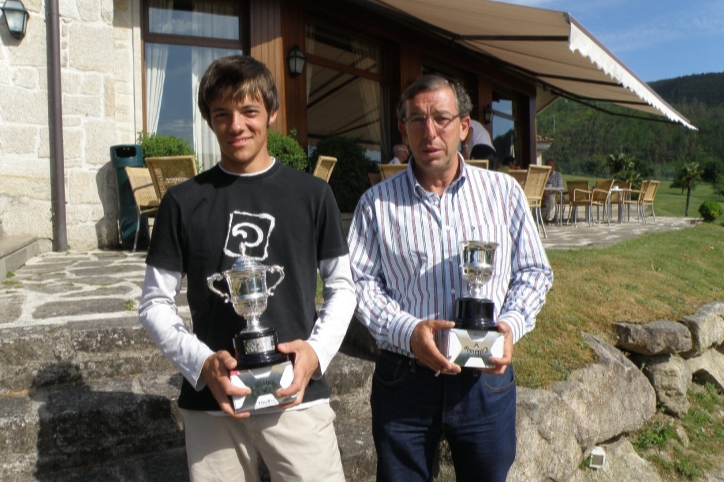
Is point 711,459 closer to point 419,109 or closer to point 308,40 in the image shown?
point 419,109

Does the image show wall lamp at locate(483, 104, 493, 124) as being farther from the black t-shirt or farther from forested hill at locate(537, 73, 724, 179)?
forested hill at locate(537, 73, 724, 179)

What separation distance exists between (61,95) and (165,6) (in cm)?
189

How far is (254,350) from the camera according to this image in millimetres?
1387

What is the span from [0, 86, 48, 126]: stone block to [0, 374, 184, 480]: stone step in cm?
435

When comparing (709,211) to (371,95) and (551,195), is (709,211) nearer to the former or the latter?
(551,195)

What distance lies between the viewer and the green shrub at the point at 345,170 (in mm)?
8070

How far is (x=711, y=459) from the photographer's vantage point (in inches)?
A: 157

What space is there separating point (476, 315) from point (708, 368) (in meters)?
4.49

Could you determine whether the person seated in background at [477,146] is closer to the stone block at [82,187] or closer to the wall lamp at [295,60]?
the wall lamp at [295,60]

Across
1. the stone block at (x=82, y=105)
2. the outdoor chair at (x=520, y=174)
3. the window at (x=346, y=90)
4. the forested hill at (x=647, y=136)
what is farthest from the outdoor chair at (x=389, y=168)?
the forested hill at (x=647, y=136)

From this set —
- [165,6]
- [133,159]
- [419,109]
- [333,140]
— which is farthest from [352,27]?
[419,109]

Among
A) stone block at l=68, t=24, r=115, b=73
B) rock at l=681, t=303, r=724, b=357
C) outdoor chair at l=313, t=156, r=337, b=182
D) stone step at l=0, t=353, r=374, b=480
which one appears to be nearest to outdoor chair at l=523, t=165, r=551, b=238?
outdoor chair at l=313, t=156, r=337, b=182

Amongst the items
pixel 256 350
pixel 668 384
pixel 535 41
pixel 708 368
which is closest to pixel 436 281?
pixel 256 350

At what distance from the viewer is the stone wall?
6.10 metres
